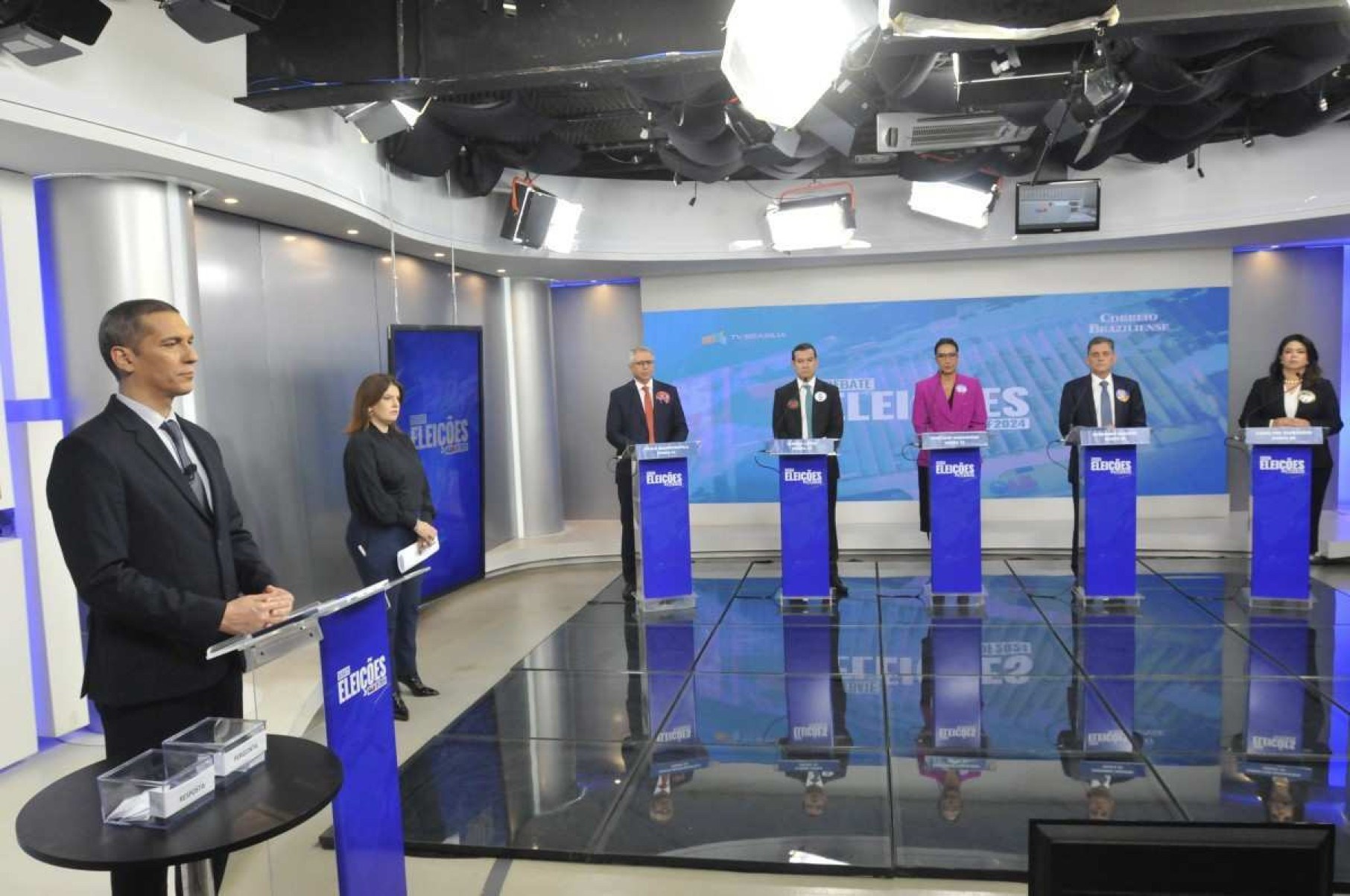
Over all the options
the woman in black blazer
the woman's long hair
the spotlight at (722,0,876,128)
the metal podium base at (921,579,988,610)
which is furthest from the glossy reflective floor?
the spotlight at (722,0,876,128)

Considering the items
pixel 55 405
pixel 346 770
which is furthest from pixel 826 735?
pixel 55 405

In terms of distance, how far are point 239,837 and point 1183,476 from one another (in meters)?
8.64

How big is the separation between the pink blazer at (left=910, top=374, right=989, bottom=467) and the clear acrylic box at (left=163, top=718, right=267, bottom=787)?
5.01m

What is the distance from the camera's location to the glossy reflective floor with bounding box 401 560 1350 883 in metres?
3.12

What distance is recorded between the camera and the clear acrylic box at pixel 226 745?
5.62 feet

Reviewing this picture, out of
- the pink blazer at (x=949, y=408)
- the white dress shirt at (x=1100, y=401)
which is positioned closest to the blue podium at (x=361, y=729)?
the pink blazer at (x=949, y=408)

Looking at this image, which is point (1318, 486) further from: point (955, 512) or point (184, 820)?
point (184, 820)

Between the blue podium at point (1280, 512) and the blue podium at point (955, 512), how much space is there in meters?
1.59

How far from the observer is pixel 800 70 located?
2.73 meters

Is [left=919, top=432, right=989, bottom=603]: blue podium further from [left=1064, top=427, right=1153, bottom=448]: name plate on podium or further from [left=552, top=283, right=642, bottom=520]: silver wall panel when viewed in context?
[left=552, top=283, right=642, bottom=520]: silver wall panel

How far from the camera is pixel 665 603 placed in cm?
626

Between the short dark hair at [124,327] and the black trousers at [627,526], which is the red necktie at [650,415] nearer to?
the black trousers at [627,526]

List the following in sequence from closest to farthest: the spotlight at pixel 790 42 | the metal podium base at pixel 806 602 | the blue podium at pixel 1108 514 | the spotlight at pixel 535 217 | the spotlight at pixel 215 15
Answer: the spotlight at pixel 790 42 < the spotlight at pixel 215 15 < the blue podium at pixel 1108 514 < the metal podium base at pixel 806 602 < the spotlight at pixel 535 217

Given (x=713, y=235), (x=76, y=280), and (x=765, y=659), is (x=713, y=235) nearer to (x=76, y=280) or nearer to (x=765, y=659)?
(x=765, y=659)
